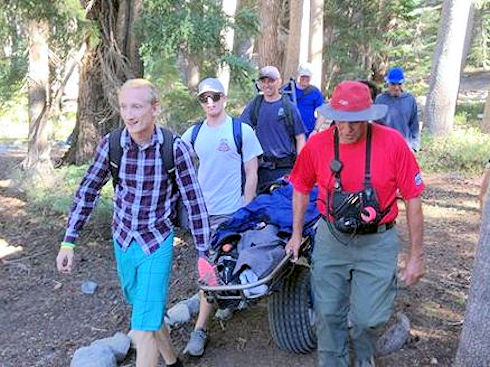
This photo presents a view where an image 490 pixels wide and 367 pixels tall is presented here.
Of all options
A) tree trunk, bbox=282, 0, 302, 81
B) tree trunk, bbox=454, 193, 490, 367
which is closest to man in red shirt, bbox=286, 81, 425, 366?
tree trunk, bbox=454, 193, 490, 367

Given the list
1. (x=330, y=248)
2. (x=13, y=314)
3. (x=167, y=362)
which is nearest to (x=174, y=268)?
(x=13, y=314)

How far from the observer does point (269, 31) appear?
49.0 feet

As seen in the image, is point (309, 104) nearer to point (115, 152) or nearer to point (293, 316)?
point (293, 316)

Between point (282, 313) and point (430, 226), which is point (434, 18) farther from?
point (282, 313)

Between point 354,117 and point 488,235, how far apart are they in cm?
107

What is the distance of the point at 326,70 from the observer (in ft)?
59.7

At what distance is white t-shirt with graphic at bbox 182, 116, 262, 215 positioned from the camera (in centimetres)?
466

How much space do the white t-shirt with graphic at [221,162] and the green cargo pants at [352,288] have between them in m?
1.18

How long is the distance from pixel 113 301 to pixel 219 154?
7.29ft

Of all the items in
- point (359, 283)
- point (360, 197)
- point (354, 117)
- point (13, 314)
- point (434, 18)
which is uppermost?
point (434, 18)

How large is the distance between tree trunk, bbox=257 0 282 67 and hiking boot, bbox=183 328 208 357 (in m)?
11.2

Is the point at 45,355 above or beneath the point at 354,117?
beneath

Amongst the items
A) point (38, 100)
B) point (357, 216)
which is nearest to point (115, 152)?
point (357, 216)

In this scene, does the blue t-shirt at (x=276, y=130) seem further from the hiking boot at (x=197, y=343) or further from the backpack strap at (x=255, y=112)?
the hiking boot at (x=197, y=343)
